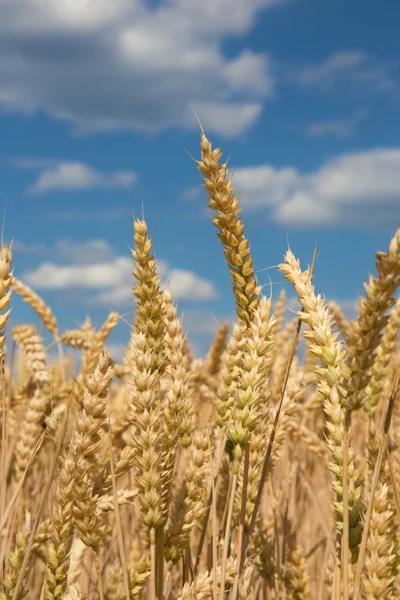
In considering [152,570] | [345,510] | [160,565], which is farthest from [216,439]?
[345,510]

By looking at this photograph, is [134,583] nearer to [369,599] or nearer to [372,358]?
[369,599]

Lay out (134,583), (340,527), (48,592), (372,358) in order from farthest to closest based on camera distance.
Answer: (134,583) → (48,592) → (340,527) → (372,358)

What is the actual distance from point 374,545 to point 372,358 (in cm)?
41

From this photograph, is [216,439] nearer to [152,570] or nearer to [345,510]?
[152,570]

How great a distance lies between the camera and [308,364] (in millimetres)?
4582

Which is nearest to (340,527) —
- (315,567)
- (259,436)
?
(259,436)

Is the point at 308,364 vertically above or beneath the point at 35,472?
above

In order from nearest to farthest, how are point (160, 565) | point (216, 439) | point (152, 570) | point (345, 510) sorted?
point (345, 510) → point (152, 570) → point (160, 565) → point (216, 439)

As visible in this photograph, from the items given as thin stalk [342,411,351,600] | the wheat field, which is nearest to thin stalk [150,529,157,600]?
the wheat field

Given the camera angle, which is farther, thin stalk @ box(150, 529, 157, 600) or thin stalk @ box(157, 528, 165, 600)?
thin stalk @ box(157, 528, 165, 600)

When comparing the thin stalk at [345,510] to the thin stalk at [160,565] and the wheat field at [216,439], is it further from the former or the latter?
the thin stalk at [160,565]

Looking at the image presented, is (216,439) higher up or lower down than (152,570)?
higher up

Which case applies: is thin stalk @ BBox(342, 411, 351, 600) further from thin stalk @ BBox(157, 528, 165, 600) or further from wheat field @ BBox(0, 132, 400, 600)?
thin stalk @ BBox(157, 528, 165, 600)

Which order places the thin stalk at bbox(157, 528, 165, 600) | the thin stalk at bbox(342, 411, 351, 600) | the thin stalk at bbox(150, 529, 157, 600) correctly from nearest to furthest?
1. the thin stalk at bbox(342, 411, 351, 600)
2. the thin stalk at bbox(150, 529, 157, 600)
3. the thin stalk at bbox(157, 528, 165, 600)
